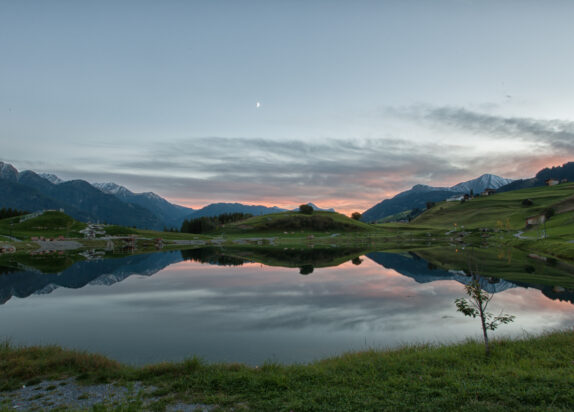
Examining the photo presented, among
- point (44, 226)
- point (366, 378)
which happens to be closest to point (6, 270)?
point (366, 378)

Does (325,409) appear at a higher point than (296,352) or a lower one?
higher

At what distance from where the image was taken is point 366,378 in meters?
13.8

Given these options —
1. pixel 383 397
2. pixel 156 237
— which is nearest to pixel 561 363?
pixel 383 397

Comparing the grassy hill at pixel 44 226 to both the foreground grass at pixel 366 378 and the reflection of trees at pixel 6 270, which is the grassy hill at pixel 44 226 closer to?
the reflection of trees at pixel 6 270

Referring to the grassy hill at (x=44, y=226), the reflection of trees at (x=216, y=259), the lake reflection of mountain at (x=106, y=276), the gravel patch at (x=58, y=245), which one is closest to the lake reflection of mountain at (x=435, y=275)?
the lake reflection of mountain at (x=106, y=276)

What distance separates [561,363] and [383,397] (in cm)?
965

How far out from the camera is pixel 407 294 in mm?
38438

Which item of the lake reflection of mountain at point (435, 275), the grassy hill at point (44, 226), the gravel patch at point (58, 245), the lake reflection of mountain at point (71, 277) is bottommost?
the lake reflection of mountain at point (435, 275)

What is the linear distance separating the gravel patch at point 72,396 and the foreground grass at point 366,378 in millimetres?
562

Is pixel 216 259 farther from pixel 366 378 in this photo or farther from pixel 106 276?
pixel 366 378

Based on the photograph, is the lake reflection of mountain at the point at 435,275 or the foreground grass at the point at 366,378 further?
the lake reflection of mountain at the point at 435,275

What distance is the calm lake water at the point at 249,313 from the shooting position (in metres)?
21.6

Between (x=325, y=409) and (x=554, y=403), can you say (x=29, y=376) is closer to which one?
(x=325, y=409)

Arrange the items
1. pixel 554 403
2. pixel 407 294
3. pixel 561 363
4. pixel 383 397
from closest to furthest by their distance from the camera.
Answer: pixel 554 403
pixel 383 397
pixel 561 363
pixel 407 294
